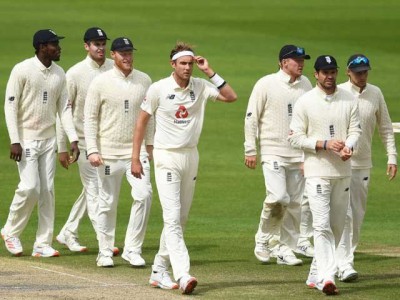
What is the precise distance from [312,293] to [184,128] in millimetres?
2060

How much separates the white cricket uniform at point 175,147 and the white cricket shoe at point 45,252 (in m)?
2.38

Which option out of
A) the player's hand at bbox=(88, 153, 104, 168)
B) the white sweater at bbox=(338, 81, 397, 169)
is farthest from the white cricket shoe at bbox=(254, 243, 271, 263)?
the player's hand at bbox=(88, 153, 104, 168)

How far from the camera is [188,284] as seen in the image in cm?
1393

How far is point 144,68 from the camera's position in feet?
116

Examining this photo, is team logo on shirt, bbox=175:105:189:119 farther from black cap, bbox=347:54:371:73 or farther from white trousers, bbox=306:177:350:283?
black cap, bbox=347:54:371:73

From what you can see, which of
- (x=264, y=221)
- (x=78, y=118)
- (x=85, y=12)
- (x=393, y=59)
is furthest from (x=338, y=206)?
(x=85, y=12)

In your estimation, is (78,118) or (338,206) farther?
(78,118)

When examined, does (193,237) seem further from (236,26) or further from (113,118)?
(236,26)

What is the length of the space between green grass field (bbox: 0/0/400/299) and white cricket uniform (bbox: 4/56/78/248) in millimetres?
607

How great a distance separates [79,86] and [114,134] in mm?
1352

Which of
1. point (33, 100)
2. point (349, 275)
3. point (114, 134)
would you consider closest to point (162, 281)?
point (349, 275)

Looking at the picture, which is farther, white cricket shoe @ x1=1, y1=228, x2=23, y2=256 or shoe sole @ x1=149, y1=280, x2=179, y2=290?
white cricket shoe @ x1=1, y1=228, x2=23, y2=256

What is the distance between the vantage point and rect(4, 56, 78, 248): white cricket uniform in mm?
16594

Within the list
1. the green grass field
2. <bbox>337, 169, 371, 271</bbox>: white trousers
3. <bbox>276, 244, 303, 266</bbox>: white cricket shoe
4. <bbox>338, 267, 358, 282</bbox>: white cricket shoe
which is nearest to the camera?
<bbox>338, 267, 358, 282</bbox>: white cricket shoe
